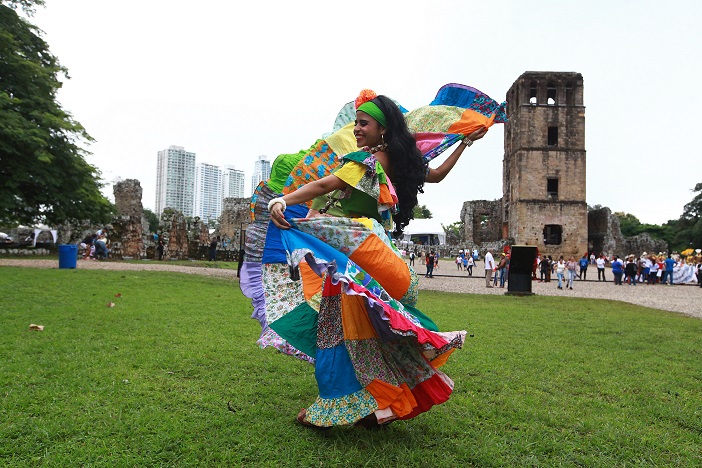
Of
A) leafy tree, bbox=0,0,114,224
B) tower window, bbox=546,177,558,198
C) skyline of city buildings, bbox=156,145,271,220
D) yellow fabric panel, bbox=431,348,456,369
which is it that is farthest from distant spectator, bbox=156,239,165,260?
skyline of city buildings, bbox=156,145,271,220

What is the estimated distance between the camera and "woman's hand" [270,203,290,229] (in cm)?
282

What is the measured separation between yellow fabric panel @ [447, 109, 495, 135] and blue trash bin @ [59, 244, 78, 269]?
14013 mm

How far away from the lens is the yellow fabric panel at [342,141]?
335 cm

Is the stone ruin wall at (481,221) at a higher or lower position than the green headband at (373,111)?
higher

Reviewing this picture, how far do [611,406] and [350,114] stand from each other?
2799mm

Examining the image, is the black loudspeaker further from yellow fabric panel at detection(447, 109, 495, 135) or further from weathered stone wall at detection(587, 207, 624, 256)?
weathered stone wall at detection(587, 207, 624, 256)

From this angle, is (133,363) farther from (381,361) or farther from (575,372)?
(575,372)

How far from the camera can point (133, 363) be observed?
404 centimetres

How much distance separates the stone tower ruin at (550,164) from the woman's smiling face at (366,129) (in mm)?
38129

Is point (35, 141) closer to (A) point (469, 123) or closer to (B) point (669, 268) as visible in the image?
(A) point (469, 123)

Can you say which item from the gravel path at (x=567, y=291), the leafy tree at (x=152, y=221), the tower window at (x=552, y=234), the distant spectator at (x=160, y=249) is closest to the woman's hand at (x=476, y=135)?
the gravel path at (x=567, y=291)

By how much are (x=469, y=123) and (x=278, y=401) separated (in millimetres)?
2395

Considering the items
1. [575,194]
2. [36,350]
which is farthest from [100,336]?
[575,194]

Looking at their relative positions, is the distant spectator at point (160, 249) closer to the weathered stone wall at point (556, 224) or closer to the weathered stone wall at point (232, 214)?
the weathered stone wall at point (232, 214)
